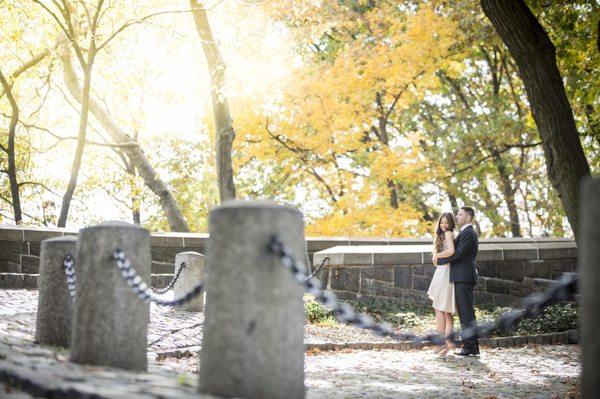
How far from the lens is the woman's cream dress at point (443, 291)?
9.37 meters

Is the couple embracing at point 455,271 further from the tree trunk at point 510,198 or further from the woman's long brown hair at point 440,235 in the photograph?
the tree trunk at point 510,198

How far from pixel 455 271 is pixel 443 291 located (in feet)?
0.99

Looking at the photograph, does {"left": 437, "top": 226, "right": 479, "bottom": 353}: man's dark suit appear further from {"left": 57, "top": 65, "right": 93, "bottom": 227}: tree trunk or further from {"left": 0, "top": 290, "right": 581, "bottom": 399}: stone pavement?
{"left": 57, "top": 65, "right": 93, "bottom": 227}: tree trunk

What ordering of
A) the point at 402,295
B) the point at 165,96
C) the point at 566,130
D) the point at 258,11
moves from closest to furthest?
1. the point at 566,130
2. the point at 402,295
3. the point at 258,11
4. the point at 165,96

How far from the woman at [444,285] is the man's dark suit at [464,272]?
0.29 ft

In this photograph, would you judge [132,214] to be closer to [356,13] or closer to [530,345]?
[356,13]

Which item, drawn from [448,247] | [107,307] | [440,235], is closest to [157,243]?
[440,235]

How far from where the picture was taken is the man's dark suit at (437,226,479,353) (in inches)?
364

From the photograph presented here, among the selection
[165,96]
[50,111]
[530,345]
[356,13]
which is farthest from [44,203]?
[530,345]

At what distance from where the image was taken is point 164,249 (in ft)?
45.5

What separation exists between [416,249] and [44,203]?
1111cm

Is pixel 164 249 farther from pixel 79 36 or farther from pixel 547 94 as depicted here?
pixel 547 94

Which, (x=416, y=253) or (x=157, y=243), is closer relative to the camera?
(x=416, y=253)

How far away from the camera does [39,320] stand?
6.08m
